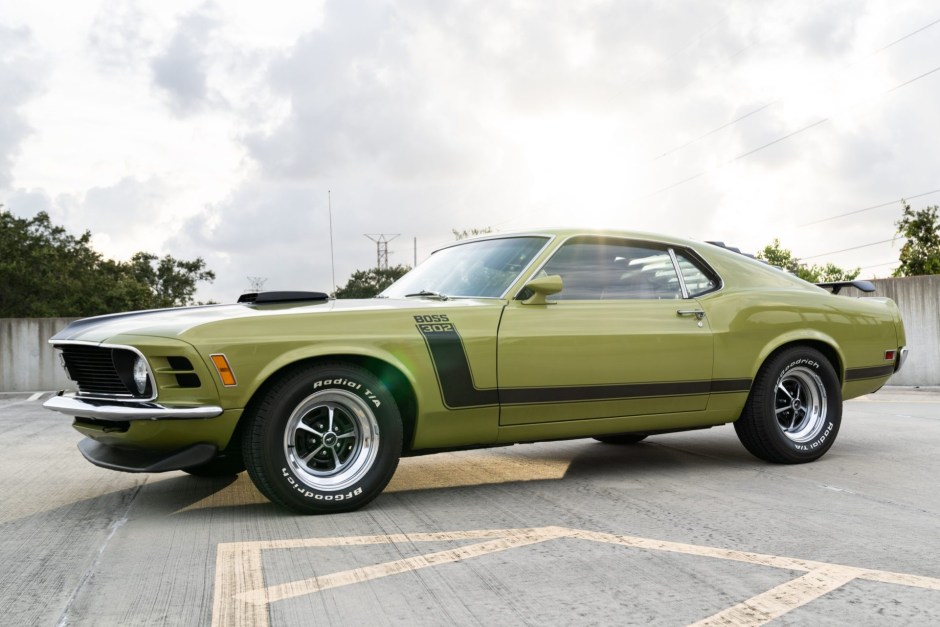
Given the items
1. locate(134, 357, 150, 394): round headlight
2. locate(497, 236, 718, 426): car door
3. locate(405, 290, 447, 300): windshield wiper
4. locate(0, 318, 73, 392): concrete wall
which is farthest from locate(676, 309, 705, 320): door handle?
locate(0, 318, 73, 392): concrete wall

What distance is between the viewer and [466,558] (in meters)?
3.53

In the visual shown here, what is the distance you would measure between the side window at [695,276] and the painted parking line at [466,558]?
229cm

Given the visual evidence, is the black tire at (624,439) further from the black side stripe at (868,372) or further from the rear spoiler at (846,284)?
the rear spoiler at (846,284)

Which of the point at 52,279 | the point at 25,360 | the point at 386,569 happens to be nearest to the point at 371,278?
the point at 52,279

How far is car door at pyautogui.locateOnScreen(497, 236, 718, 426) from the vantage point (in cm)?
488

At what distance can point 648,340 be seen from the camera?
5.27 metres

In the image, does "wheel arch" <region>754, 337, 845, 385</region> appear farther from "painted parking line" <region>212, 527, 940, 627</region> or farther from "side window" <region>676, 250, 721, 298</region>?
"painted parking line" <region>212, 527, 940, 627</region>

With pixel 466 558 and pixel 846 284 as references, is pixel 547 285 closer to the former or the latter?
pixel 466 558

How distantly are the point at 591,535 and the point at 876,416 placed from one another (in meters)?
6.36

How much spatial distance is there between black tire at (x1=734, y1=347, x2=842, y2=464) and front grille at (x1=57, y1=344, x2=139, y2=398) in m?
3.80

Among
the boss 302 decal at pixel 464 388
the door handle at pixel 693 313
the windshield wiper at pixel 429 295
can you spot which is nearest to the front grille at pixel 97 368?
the boss 302 decal at pixel 464 388

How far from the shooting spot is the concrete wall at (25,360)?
18.9 metres

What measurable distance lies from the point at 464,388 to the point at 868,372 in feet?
10.8

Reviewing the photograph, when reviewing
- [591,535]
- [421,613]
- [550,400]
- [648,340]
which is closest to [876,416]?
[648,340]
